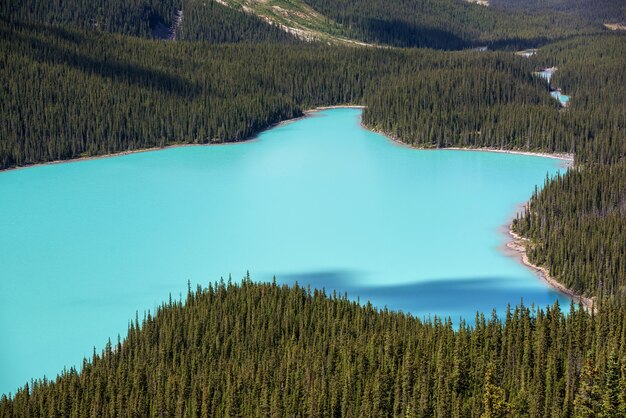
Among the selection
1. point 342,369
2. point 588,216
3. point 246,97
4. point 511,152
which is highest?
point 246,97

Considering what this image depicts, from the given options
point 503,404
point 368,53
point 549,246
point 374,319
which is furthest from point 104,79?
point 503,404

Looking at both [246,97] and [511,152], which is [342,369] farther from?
[246,97]

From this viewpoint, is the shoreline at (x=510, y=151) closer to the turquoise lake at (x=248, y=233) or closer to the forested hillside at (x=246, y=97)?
the forested hillside at (x=246, y=97)

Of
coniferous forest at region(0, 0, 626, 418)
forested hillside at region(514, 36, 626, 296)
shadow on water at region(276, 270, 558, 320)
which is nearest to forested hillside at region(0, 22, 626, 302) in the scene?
coniferous forest at region(0, 0, 626, 418)

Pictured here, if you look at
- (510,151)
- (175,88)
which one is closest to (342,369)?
(510,151)

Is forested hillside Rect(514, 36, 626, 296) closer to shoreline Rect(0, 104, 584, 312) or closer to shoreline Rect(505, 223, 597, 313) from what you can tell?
shoreline Rect(505, 223, 597, 313)

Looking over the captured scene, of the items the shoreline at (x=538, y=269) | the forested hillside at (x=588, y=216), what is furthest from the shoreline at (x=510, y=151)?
the shoreline at (x=538, y=269)

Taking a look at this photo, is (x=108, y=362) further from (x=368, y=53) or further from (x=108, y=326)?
(x=368, y=53)
